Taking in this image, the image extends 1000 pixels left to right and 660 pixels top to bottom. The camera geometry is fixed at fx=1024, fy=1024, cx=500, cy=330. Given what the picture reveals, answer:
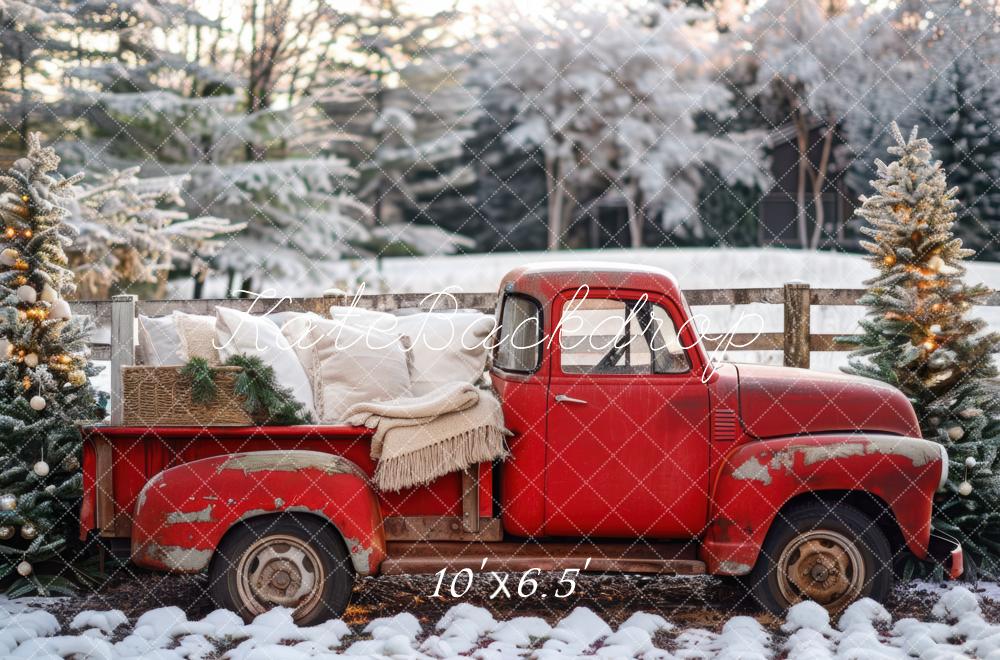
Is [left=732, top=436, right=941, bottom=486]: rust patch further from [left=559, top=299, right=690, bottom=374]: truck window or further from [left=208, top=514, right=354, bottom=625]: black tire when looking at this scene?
[left=208, top=514, right=354, bottom=625]: black tire

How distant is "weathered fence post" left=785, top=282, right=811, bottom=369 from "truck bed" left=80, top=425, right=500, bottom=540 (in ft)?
11.5

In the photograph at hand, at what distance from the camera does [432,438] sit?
15.9ft

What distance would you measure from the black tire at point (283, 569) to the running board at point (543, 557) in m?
0.26

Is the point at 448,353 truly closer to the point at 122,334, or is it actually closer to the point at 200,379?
the point at 200,379

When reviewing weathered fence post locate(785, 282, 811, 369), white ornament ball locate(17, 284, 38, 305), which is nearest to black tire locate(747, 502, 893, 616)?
weathered fence post locate(785, 282, 811, 369)

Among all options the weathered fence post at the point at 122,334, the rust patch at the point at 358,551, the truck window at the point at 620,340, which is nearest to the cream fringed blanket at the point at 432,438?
the rust patch at the point at 358,551

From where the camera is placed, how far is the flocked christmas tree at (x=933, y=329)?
6219mm

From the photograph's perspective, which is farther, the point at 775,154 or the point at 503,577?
the point at 775,154

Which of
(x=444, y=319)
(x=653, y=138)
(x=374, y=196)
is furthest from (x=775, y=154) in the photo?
(x=444, y=319)

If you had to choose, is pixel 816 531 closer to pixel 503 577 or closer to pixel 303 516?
pixel 503 577

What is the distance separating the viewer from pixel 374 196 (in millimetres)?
26375

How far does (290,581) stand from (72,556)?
1.54 m

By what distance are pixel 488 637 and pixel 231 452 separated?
1.51 m

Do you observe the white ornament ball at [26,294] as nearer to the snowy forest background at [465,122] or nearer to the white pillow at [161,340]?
the white pillow at [161,340]
